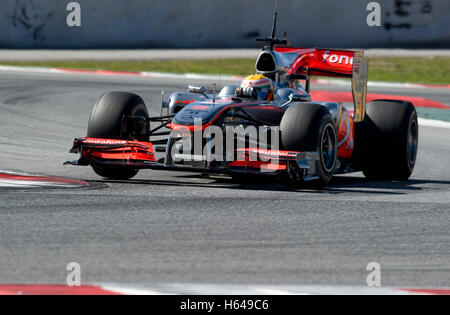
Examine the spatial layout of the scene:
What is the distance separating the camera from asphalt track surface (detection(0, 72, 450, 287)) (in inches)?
208

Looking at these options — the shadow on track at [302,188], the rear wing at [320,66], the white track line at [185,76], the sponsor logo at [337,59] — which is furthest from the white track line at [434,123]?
the white track line at [185,76]

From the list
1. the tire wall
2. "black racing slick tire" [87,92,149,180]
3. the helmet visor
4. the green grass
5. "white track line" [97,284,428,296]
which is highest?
the tire wall

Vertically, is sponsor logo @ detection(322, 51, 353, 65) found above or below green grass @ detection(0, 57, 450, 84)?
below

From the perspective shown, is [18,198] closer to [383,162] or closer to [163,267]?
[163,267]

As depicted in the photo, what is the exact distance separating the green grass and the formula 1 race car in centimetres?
1422

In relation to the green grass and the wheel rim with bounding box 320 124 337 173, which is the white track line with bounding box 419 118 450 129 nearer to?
the wheel rim with bounding box 320 124 337 173

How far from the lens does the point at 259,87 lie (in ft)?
30.8

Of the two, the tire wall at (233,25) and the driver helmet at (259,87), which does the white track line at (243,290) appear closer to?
the driver helmet at (259,87)

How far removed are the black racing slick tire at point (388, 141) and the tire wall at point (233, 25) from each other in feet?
66.5

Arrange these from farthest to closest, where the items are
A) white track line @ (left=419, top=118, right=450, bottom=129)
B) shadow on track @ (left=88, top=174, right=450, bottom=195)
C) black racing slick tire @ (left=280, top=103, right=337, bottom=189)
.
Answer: white track line @ (left=419, top=118, right=450, bottom=129) < shadow on track @ (left=88, top=174, right=450, bottom=195) < black racing slick tire @ (left=280, top=103, right=337, bottom=189)

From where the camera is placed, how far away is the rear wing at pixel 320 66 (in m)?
10.0

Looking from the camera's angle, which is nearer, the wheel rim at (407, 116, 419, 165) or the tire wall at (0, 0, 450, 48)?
the wheel rim at (407, 116, 419, 165)

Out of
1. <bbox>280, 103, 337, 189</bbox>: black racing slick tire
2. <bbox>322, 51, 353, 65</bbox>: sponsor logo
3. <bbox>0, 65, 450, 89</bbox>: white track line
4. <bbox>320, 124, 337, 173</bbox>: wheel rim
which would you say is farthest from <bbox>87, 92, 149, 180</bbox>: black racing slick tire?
<bbox>0, 65, 450, 89</bbox>: white track line
